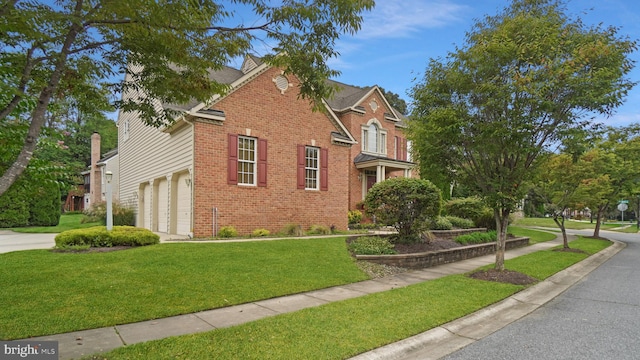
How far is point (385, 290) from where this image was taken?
724cm

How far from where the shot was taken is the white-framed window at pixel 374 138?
23766 millimetres

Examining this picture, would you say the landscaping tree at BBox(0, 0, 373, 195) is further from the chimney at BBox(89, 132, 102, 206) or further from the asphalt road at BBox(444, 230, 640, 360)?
the chimney at BBox(89, 132, 102, 206)

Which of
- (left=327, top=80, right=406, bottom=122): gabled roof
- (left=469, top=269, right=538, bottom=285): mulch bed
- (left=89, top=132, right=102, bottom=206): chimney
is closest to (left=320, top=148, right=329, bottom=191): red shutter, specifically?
(left=327, top=80, right=406, bottom=122): gabled roof

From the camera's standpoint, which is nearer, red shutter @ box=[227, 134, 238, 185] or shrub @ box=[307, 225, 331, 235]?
red shutter @ box=[227, 134, 238, 185]

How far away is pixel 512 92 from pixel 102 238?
10.6 metres

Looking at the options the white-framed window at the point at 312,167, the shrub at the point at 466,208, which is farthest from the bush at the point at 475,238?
the white-framed window at the point at 312,167

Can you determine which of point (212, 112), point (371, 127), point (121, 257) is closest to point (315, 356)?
point (121, 257)

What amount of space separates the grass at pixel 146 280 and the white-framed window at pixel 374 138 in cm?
1445

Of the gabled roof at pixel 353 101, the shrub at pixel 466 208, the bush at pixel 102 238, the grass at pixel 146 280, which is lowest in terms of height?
the grass at pixel 146 280

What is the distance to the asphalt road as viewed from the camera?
4410 mm

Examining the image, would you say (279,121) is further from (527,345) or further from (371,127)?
(527,345)

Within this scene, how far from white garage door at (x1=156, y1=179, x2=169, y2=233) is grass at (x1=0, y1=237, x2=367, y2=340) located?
22.8 ft

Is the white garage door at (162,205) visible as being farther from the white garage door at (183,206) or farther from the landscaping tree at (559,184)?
the landscaping tree at (559,184)

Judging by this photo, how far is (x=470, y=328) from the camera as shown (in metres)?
5.36
